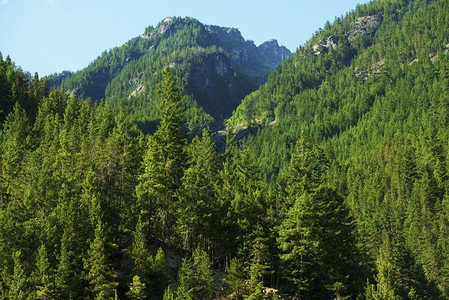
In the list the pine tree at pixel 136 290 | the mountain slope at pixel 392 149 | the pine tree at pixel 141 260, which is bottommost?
the pine tree at pixel 136 290

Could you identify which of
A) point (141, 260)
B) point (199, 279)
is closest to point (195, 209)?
point (199, 279)

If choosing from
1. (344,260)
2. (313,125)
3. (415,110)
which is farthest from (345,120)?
(344,260)

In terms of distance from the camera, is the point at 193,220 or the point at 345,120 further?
the point at 345,120

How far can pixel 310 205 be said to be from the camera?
37.8 meters

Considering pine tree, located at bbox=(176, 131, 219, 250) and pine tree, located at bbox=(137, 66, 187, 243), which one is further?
pine tree, located at bbox=(137, 66, 187, 243)

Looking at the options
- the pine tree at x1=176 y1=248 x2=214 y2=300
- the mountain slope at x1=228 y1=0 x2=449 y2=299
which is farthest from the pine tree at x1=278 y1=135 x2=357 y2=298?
the pine tree at x1=176 y1=248 x2=214 y2=300

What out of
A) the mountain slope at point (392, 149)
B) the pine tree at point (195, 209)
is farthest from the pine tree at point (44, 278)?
the mountain slope at point (392, 149)

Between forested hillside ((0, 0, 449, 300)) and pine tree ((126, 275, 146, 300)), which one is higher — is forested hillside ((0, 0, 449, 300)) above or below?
above

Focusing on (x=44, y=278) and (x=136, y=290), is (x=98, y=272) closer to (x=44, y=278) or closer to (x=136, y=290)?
(x=136, y=290)

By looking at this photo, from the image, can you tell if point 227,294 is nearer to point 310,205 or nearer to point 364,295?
point 310,205

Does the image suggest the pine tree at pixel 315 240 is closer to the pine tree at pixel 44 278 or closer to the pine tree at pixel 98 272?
the pine tree at pixel 98 272

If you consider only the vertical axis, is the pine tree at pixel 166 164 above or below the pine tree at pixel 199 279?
above

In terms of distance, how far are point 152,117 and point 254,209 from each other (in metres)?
122

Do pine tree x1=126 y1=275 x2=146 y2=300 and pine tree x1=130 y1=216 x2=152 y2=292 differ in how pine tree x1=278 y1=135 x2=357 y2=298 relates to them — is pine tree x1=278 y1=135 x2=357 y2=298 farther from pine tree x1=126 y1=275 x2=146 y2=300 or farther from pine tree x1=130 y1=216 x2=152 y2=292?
pine tree x1=126 y1=275 x2=146 y2=300
